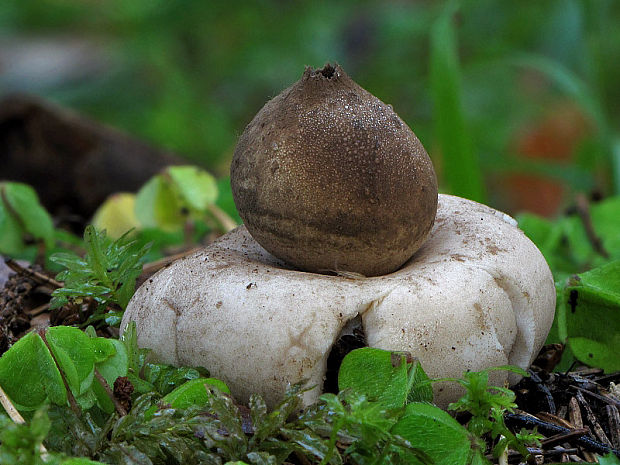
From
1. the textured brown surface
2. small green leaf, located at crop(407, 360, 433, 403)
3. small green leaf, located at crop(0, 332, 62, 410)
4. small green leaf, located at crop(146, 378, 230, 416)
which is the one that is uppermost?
the textured brown surface

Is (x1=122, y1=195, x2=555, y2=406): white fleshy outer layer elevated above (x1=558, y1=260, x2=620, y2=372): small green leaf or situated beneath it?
elevated above

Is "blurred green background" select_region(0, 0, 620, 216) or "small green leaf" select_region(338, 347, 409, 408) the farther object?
"blurred green background" select_region(0, 0, 620, 216)

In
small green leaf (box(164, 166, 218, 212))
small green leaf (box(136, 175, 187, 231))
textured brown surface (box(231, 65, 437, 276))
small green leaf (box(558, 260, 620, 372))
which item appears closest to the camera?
textured brown surface (box(231, 65, 437, 276))

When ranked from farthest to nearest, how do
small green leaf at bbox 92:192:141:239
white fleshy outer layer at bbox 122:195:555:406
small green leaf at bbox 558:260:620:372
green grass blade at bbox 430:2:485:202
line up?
1. green grass blade at bbox 430:2:485:202
2. small green leaf at bbox 92:192:141:239
3. small green leaf at bbox 558:260:620:372
4. white fleshy outer layer at bbox 122:195:555:406

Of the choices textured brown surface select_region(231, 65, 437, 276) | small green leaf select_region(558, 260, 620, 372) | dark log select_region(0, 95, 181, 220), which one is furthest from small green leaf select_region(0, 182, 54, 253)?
small green leaf select_region(558, 260, 620, 372)

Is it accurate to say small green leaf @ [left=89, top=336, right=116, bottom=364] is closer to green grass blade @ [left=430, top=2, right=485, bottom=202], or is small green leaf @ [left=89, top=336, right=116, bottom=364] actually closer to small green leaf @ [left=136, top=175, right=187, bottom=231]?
small green leaf @ [left=136, top=175, right=187, bottom=231]

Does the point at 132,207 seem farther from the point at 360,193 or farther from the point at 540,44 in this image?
the point at 540,44

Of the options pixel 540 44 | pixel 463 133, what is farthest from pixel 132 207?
pixel 540 44

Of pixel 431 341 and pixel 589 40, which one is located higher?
pixel 589 40
